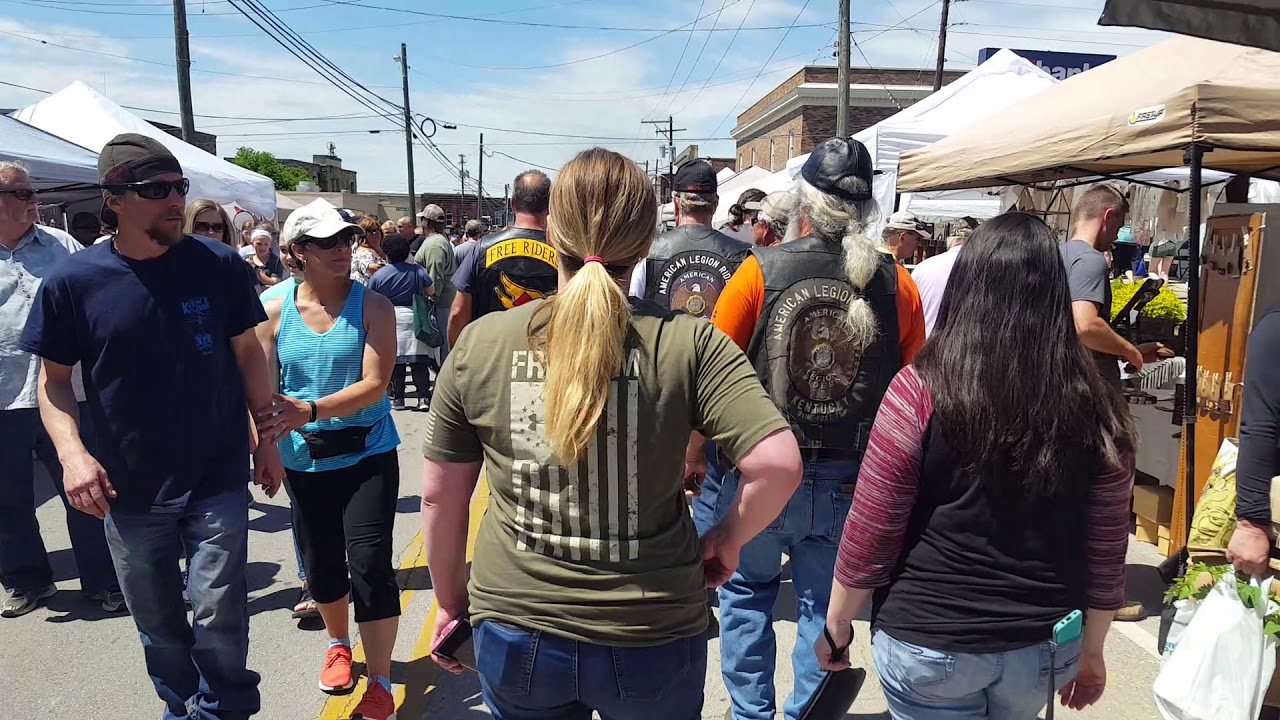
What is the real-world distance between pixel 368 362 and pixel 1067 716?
311 cm

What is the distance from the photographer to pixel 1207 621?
8.16 ft

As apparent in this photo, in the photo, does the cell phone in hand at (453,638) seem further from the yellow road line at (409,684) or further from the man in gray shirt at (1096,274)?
the man in gray shirt at (1096,274)

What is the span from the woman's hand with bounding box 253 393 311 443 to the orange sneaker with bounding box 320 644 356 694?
1064 millimetres

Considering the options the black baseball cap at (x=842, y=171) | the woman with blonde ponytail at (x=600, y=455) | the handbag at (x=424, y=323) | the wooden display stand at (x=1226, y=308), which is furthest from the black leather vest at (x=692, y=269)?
the handbag at (x=424, y=323)

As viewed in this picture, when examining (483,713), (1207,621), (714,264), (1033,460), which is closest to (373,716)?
(483,713)

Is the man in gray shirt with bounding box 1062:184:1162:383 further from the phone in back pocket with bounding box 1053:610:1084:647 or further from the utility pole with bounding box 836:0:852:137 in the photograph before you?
the utility pole with bounding box 836:0:852:137

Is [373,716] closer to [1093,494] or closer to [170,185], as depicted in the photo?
[170,185]

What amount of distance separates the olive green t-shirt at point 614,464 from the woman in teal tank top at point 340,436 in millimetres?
1652

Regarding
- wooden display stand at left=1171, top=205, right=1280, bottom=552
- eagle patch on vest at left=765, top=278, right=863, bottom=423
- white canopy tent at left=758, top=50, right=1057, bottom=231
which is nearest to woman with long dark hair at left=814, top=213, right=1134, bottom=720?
eagle patch on vest at left=765, top=278, right=863, bottom=423

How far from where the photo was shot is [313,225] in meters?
3.17

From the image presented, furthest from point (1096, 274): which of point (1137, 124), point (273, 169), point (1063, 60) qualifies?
point (273, 169)

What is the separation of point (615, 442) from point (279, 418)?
1756 mm

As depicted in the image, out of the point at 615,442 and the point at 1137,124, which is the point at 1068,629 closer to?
the point at 615,442

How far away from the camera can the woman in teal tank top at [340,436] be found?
320 cm
